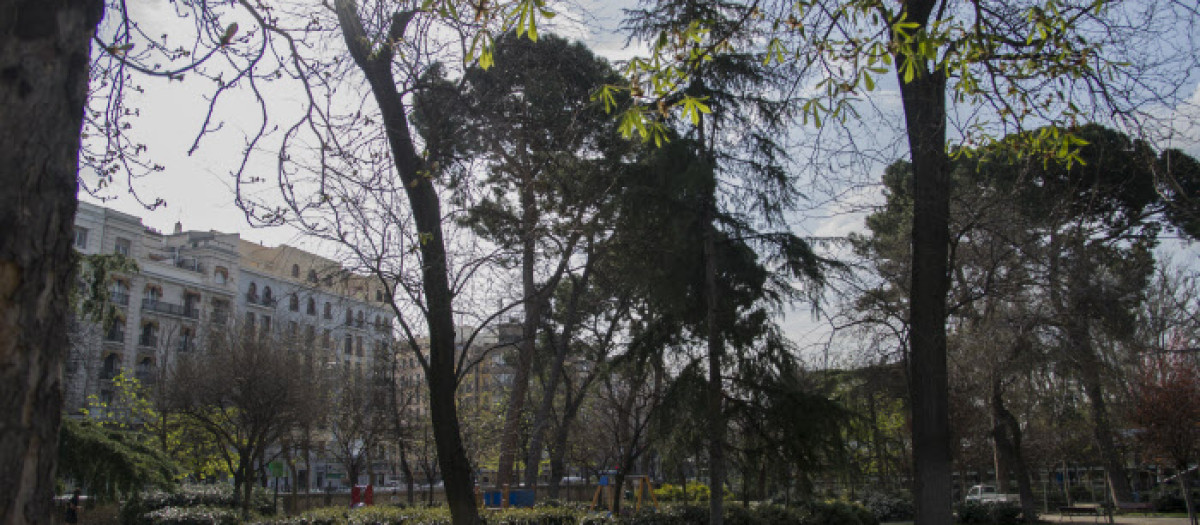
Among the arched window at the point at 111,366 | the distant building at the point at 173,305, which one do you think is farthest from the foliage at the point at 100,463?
the arched window at the point at 111,366

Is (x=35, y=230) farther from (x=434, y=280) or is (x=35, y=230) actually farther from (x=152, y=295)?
(x=152, y=295)

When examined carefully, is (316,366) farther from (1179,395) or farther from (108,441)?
(1179,395)

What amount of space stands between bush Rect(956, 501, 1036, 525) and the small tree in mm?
3661

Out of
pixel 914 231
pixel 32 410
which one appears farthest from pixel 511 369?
pixel 32 410

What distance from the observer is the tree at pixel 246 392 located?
22.0 meters

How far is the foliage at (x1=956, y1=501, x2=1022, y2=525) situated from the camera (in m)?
21.1

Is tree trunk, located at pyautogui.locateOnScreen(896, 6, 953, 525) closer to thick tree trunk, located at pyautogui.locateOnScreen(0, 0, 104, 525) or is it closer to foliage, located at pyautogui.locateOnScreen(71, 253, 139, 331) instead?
thick tree trunk, located at pyautogui.locateOnScreen(0, 0, 104, 525)

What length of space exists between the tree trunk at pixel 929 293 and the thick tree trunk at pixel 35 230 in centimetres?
632

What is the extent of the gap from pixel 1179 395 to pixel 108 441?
76.1 feet

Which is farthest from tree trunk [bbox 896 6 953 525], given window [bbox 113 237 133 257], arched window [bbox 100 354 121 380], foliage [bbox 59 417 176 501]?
arched window [bbox 100 354 121 380]

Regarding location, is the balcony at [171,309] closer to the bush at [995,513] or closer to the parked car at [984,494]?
the parked car at [984,494]

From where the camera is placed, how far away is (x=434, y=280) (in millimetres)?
8352

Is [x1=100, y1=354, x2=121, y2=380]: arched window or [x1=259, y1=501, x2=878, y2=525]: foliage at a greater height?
[x1=100, y1=354, x2=121, y2=380]: arched window

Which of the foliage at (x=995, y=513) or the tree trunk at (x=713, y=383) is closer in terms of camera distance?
the tree trunk at (x=713, y=383)
